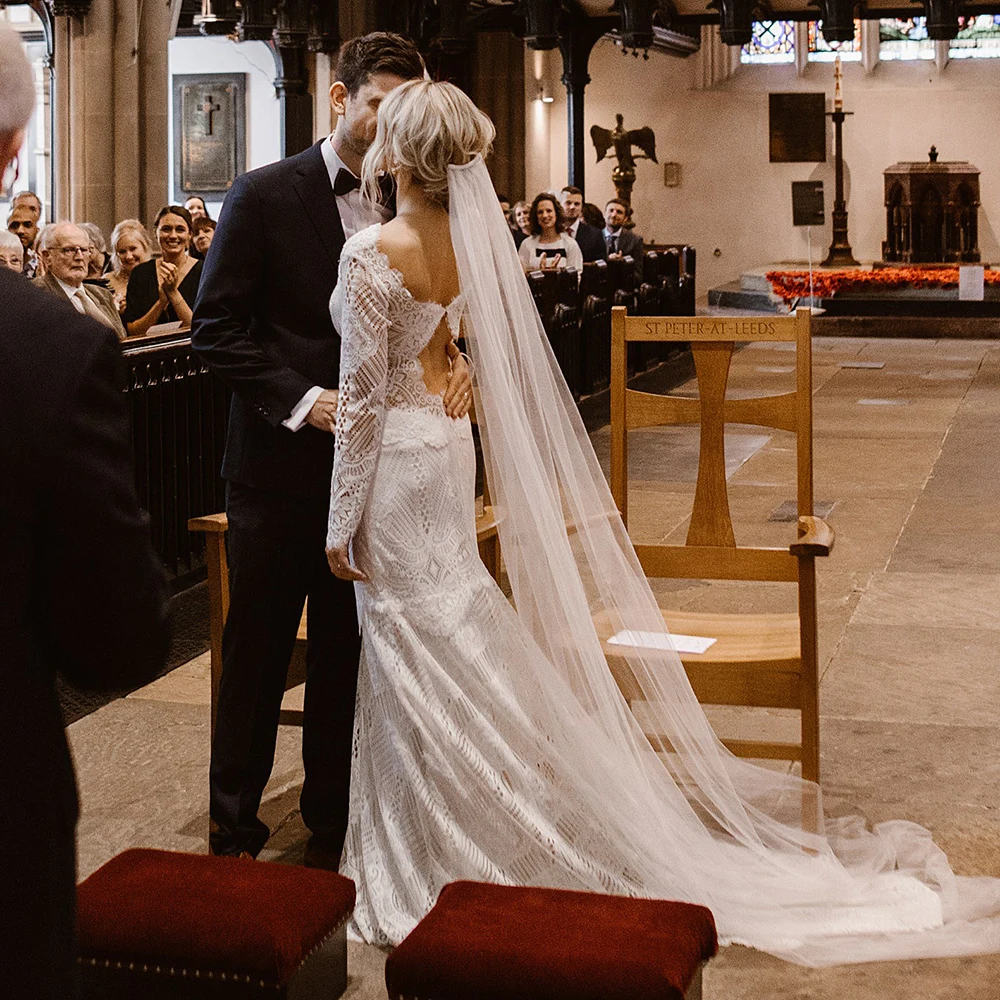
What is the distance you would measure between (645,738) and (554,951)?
828 millimetres

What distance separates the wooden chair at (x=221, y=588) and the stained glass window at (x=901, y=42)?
22.0 meters

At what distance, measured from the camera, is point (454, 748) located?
10.0 feet

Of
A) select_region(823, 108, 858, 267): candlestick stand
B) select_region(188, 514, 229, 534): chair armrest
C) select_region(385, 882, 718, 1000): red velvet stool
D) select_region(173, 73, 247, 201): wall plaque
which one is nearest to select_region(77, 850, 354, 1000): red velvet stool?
select_region(385, 882, 718, 1000): red velvet stool

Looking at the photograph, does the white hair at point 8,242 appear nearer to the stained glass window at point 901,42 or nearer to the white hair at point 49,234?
the white hair at point 49,234

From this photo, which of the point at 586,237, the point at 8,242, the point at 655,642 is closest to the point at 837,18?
the point at 586,237

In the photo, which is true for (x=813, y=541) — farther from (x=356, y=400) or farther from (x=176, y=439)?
(x=176, y=439)

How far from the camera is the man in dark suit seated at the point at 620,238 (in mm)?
13898

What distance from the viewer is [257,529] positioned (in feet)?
10.6

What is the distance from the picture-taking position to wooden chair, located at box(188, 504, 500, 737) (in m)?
3.42

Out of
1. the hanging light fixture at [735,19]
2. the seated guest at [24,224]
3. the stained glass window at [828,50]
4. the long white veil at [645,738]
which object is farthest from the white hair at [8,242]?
the stained glass window at [828,50]

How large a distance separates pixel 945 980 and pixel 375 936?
1.05 m

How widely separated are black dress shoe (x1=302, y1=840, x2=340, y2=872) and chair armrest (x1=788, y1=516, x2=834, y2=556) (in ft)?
3.79

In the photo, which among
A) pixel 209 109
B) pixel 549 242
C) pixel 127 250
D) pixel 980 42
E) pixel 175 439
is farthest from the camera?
pixel 209 109

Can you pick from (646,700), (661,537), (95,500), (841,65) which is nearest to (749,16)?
(841,65)
